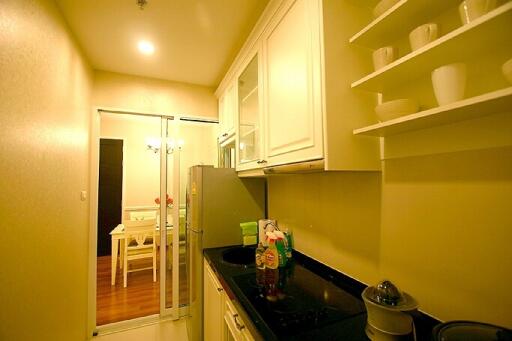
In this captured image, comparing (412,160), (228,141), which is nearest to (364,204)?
(412,160)

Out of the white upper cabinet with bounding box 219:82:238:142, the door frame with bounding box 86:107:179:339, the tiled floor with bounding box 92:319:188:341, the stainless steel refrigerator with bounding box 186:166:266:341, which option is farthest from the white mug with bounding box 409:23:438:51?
the tiled floor with bounding box 92:319:188:341

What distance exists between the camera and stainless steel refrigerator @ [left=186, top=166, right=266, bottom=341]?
1.76m

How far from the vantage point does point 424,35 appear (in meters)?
0.71

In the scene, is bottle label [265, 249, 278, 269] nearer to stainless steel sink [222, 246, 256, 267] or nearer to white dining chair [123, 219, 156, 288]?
stainless steel sink [222, 246, 256, 267]

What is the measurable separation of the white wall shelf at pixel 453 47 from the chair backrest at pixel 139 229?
9.68 feet

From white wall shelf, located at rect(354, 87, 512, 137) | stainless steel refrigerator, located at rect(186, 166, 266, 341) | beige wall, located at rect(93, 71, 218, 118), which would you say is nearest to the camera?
white wall shelf, located at rect(354, 87, 512, 137)

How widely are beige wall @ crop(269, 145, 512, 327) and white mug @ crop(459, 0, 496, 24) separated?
1.23ft

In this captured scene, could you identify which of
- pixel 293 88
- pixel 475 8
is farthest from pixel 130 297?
pixel 475 8

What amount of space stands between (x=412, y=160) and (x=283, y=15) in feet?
3.14

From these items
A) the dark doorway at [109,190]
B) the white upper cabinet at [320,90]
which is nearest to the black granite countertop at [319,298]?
the white upper cabinet at [320,90]

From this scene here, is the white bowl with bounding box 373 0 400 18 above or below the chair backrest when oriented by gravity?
above

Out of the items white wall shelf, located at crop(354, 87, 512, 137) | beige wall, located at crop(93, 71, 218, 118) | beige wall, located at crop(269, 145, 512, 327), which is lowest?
beige wall, located at crop(269, 145, 512, 327)

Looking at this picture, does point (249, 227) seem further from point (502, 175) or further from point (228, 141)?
point (502, 175)

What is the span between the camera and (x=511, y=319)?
626mm
